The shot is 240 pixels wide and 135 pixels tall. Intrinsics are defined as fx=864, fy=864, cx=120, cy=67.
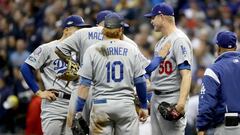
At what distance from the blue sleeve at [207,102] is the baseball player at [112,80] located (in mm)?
841

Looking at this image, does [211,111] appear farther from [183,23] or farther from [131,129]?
[183,23]

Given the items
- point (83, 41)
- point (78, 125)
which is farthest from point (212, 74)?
point (83, 41)

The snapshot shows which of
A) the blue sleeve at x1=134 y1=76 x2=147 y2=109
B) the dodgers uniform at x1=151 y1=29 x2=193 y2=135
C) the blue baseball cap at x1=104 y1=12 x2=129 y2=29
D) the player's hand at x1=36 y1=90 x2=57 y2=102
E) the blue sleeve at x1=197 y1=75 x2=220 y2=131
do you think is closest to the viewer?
the blue sleeve at x1=197 y1=75 x2=220 y2=131

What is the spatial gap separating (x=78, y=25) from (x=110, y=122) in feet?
6.78

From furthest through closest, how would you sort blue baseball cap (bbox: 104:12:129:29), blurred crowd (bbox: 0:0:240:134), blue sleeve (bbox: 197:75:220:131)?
blurred crowd (bbox: 0:0:240:134) < blue baseball cap (bbox: 104:12:129:29) < blue sleeve (bbox: 197:75:220:131)

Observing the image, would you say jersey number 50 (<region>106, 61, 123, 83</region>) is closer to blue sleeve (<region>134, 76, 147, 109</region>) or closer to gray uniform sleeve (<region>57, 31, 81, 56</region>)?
blue sleeve (<region>134, 76, 147, 109</region>)

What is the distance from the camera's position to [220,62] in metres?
11.0

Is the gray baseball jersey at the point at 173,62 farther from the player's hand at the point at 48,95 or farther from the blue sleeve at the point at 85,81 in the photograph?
the player's hand at the point at 48,95

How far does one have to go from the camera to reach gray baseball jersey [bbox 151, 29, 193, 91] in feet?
38.6

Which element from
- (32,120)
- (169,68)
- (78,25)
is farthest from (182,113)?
(32,120)

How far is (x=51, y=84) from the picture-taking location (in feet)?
42.4

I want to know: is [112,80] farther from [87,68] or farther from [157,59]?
[157,59]

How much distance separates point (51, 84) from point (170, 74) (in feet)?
6.54

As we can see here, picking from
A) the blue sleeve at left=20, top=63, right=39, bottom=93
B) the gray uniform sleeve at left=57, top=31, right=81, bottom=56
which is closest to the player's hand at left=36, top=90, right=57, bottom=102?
the blue sleeve at left=20, top=63, right=39, bottom=93
